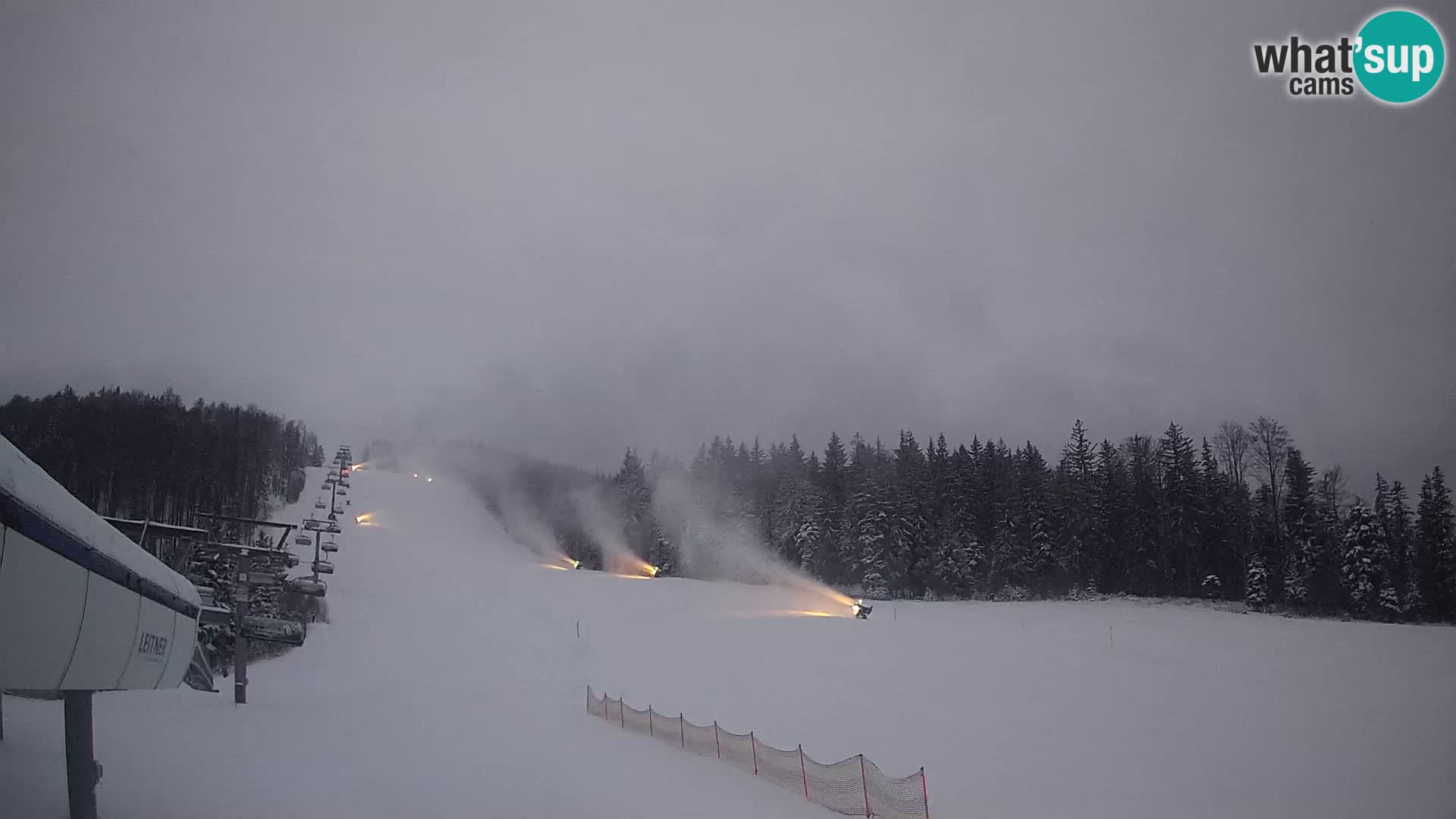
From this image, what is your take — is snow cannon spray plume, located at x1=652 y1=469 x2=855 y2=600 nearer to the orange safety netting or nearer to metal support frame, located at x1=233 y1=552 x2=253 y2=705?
the orange safety netting

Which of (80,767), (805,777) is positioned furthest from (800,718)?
(80,767)

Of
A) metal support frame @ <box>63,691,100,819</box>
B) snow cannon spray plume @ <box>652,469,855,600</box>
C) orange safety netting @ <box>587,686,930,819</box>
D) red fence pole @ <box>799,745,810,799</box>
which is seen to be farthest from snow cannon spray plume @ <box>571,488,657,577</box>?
metal support frame @ <box>63,691,100,819</box>

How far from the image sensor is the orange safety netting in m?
11.4

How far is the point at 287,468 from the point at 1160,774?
83275 millimetres

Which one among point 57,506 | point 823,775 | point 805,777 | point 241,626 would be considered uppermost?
point 57,506

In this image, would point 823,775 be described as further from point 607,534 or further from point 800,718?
point 607,534

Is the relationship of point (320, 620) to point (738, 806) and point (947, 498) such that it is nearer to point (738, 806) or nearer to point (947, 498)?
point (738, 806)

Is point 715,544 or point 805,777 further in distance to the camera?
point 715,544

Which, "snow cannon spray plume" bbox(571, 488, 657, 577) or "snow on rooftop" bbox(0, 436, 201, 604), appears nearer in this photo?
"snow on rooftop" bbox(0, 436, 201, 604)

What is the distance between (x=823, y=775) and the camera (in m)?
12.6

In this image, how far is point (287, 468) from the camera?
7800 cm

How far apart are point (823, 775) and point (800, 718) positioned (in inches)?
248

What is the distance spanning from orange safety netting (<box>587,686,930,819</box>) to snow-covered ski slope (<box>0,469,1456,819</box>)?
0.37m

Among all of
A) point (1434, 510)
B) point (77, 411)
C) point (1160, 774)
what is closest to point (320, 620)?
point (77, 411)
